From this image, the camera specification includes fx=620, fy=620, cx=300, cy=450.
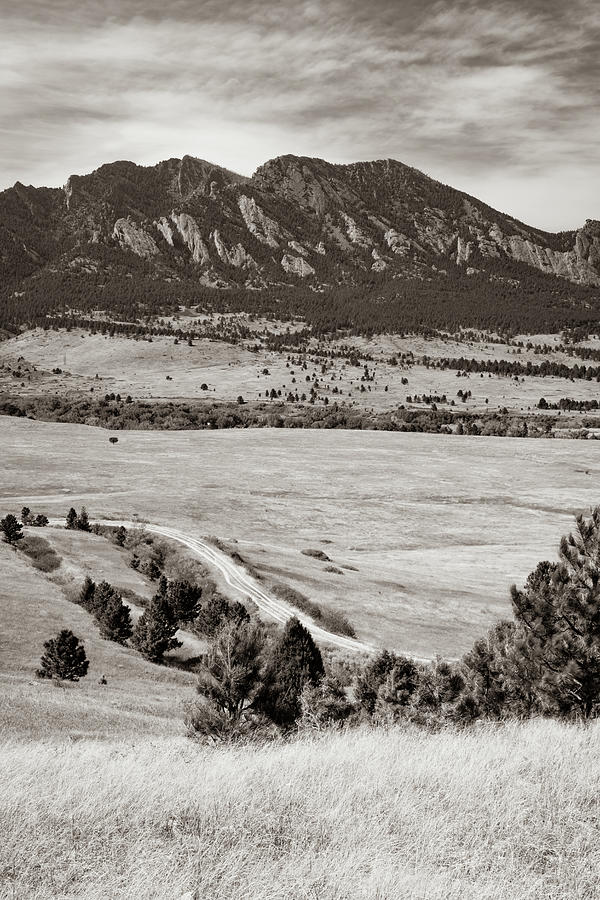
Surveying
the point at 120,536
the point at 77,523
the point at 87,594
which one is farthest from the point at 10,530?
the point at 87,594

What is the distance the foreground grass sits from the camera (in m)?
6.93

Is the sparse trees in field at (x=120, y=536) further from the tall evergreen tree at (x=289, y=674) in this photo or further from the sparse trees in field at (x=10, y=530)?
the tall evergreen tree at (x=289, y=674)

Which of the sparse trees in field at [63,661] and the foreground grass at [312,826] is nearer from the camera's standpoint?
the foreground grass at [312,826]

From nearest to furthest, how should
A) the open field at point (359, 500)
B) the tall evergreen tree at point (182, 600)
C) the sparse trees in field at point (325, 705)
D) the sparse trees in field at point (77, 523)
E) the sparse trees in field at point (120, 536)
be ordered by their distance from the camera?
the sparse trees in field at point (325, 705) → the tall evergreen tree at point (182, 600) → the open field at point (359, 500) → the sparse trees in field at point (120, 536) → the sparse trees in field at point (77, 523)

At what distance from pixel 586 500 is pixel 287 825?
120825 mm

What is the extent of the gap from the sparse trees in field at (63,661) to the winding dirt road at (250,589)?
19323mm

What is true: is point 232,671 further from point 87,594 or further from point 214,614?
point 87,594

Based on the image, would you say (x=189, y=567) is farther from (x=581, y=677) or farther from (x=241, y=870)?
(x=241, y=870)

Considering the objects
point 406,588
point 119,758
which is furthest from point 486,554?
point 119,758

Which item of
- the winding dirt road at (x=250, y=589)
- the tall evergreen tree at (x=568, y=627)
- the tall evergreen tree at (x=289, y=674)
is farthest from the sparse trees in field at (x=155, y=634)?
the tall evergreen tree at (x=568, y=627)

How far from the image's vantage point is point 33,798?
8875 millimetres

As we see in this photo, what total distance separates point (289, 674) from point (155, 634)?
50.7 ft

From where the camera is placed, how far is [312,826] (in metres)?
8.32

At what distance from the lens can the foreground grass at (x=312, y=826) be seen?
6926 millimetres
